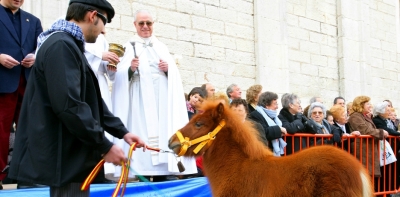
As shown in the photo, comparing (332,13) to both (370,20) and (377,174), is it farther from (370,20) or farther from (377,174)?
(377,174)

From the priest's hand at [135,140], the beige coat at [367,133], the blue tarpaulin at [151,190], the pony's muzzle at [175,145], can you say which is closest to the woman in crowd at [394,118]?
the beige coat at [367,133]

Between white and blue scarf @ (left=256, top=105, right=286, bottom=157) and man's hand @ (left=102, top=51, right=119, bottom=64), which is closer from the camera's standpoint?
man's hand @ (left=102, top=51, right=119, bottom=64)

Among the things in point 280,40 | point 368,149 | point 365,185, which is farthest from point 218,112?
point 280,40

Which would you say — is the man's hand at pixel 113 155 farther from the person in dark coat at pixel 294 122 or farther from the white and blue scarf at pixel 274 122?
the person in dark coat at pixel 294 122

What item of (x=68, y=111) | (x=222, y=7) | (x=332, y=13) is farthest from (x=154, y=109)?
(x=332, y=13)

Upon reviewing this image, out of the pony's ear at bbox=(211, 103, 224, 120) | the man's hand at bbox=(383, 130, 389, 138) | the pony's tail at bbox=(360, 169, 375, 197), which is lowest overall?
the pony's tail at bbox=(360, 169, 375, 197)

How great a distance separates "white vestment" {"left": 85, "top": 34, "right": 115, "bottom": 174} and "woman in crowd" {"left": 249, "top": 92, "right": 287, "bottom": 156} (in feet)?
7.90

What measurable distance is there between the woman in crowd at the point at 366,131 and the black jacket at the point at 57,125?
689cm

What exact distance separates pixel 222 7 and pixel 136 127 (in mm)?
5892

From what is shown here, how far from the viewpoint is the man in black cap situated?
10.7 ft

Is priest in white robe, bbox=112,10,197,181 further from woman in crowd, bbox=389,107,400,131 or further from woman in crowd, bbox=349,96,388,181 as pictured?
woman in crowd, bbox=389,107,400,131

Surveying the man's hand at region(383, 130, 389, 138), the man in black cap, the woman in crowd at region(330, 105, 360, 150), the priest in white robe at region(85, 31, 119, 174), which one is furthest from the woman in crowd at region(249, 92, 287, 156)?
the man in black cap

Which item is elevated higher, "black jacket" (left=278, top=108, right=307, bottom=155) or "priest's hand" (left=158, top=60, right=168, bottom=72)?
"priest's hand" (left=158, top=60, right=168, bottom=72)

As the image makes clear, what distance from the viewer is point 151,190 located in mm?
5914
